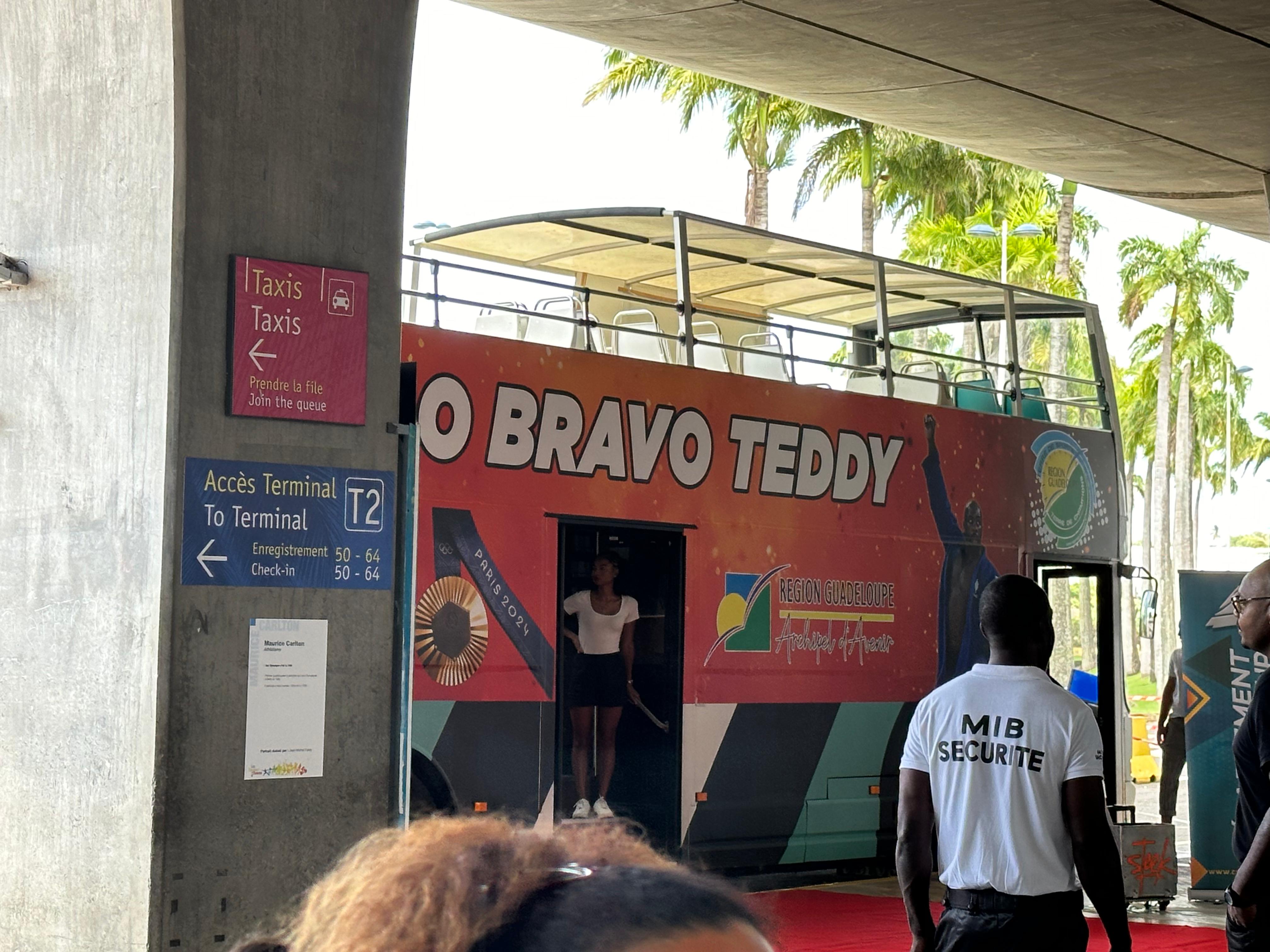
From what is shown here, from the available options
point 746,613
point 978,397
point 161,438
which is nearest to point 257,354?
point 161,438

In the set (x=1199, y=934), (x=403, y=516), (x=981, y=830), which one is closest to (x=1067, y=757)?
(x=981, y=830)

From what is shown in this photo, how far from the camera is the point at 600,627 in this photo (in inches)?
412

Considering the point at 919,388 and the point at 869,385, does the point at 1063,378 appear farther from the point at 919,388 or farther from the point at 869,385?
the point at 869,385

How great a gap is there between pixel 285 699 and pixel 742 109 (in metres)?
27.5

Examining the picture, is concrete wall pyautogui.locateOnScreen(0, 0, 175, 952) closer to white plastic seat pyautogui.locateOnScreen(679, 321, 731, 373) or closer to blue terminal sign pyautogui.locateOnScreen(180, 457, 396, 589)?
blue terminal sign pyautogui.locateOnScreen(180, 457, 396, 589)

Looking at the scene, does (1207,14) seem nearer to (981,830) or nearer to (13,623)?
(981,830)

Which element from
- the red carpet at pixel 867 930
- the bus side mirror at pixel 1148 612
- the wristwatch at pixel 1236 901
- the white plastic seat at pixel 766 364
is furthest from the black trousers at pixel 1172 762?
the wristwatch at pixel 1236 901

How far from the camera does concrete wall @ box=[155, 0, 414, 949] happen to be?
15.7 ft

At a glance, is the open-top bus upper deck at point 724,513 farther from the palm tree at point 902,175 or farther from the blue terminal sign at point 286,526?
the palm tree at point 902,175

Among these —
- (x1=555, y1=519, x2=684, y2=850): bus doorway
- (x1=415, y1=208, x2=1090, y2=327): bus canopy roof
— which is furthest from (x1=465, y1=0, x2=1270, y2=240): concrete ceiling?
(x1=555, y1=519, x2=684, y2=850): bus doorway

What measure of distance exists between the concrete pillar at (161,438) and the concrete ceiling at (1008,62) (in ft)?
11.2

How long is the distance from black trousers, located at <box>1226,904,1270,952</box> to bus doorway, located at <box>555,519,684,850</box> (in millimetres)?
5500

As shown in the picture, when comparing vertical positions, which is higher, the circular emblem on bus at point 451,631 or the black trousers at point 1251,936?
the circular emblem on bus at point 451,631

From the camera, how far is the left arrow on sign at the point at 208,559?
485 cm
